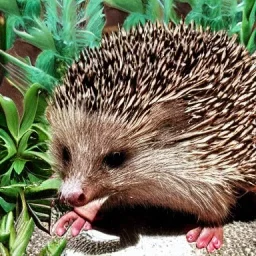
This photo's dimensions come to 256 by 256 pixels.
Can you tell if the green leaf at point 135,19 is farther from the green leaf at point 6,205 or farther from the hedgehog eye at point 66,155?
the green leaf at point 6,205

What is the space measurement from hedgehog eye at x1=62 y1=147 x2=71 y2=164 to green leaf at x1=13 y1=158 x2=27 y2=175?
1.18ft

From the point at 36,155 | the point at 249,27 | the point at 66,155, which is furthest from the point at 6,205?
the point at 249,27

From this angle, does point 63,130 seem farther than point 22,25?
No

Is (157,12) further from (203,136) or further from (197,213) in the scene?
(197,213)

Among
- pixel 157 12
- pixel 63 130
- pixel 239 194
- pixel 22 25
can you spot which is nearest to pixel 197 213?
pixel 239 194

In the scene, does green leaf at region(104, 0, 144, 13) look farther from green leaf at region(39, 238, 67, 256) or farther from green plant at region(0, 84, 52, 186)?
green leaf at region(39, 238, 67, 256)

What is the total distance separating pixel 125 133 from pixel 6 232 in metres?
0.50

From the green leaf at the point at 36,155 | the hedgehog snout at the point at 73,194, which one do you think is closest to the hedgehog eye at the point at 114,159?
the hedgehog snout at the point at 73,194

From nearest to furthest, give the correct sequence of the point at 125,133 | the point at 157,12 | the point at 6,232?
the point at 125,133 → the point at 6,232 → the point at 157,12

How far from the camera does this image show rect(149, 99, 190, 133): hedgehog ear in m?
2.10

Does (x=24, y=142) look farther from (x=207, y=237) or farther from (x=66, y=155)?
(x=207, y=237)

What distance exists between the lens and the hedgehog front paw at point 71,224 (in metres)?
2.48

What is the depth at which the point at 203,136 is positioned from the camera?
215 centimetres

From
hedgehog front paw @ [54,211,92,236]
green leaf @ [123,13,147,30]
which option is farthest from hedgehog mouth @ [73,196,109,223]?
green leaf @ [123,13,147,30]
